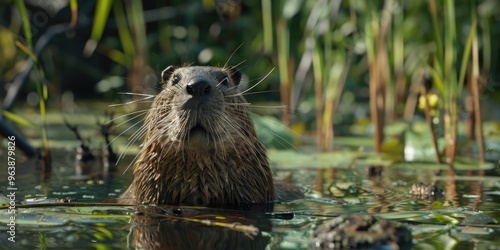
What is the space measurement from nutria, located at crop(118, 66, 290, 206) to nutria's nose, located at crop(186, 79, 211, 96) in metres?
0.03

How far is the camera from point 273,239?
10.1 feet

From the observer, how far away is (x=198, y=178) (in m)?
4.06

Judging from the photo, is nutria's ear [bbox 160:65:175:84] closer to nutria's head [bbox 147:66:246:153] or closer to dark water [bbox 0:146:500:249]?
nutria's head [bbox 147:66:246:153]

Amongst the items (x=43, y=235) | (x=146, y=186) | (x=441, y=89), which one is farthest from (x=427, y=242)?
(x=441, y=89)

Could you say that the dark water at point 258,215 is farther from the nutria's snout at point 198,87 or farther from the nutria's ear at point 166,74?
the nutria's ear at point 166,74

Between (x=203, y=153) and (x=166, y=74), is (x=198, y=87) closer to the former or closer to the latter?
(x=203, y=153)

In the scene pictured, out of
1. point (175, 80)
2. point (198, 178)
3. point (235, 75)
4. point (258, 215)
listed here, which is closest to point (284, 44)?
point (235, 75)

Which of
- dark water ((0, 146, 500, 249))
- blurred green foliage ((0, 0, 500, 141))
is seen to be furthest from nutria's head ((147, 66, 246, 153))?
blurred green foliage ((0, 0, 500, 141))

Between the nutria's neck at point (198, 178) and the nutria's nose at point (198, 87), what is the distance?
334 mm

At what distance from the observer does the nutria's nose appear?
12.2 feet

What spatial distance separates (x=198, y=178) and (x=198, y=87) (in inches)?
19.8

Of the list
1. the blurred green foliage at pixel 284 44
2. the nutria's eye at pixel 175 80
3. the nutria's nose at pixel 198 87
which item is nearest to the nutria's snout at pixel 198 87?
the nutria's nose at pixel 198 87

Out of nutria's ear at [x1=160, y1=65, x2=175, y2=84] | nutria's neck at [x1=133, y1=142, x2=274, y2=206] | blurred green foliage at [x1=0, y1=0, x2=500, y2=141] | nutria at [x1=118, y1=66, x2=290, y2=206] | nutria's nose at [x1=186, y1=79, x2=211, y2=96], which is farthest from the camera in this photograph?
blurred green foliage at [x1=0, y1=0, x2=500, y2=141]

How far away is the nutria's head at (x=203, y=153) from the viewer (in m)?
3.88
